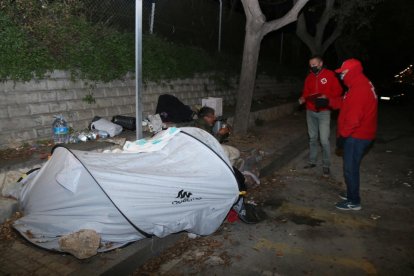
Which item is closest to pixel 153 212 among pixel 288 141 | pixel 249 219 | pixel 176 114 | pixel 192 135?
pixel 192 135

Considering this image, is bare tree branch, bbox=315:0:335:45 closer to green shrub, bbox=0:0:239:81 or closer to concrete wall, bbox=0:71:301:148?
concrete wall, bbox=0:71:301:148

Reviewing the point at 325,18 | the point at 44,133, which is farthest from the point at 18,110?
the point at 325,18

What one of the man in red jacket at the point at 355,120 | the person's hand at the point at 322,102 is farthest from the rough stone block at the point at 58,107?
the man in red jacket at the point at 355,120

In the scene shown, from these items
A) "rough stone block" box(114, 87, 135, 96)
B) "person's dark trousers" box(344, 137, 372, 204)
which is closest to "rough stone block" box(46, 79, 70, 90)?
"rough stone block" box(114, 87, 135, 96)

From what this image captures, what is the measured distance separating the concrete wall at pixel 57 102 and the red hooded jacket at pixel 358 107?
14.7 ft

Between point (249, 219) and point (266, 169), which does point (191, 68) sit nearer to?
point (266, 169)

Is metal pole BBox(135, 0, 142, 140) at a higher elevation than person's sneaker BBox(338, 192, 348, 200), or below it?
higher

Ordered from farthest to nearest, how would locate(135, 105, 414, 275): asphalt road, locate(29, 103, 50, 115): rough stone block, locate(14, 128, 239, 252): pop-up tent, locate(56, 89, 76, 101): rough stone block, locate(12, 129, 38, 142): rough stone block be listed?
locate(56, 89, 76, 101): rough stone block, locate(29, 103, 50, 115): rough stone block, locate(12, 129, 38, 142): rough stone block, locate(135, 105, 414, 275): asphalt road, locate(14, 128, 239, 252): pop-up tent

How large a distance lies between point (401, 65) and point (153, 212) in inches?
1522

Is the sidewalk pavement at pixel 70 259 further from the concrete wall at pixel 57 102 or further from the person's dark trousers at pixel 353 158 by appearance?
the person's dark trousers at pixel 353 158

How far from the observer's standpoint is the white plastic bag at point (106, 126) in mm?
6664

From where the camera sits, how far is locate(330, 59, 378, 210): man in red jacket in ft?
16.5

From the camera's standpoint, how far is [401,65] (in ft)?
118

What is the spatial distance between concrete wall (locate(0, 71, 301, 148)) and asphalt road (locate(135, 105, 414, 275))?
3149 millimetres
